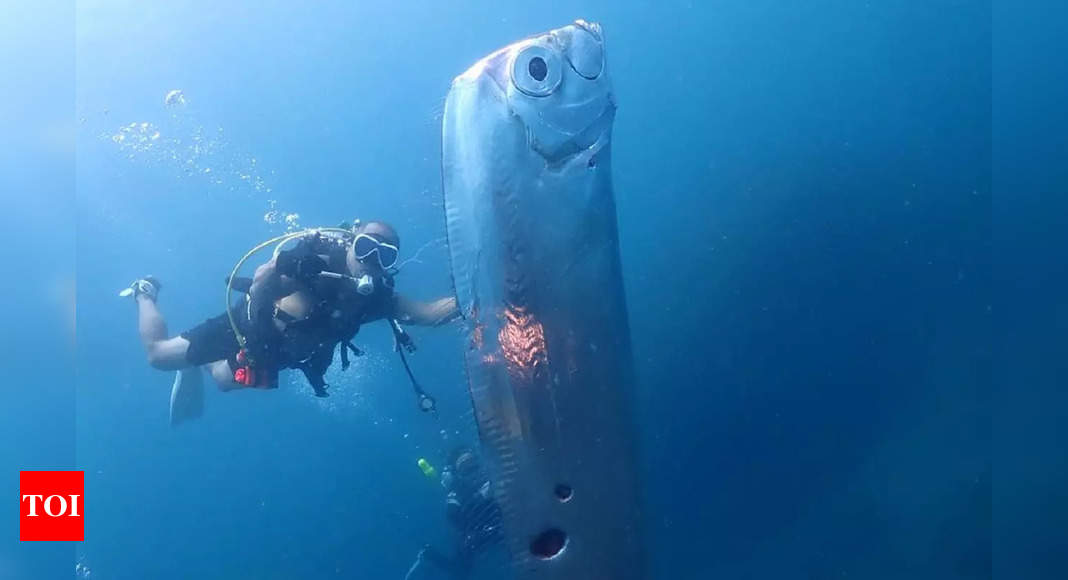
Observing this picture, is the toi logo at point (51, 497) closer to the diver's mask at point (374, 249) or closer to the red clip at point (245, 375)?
the red clip at point (245, 375)

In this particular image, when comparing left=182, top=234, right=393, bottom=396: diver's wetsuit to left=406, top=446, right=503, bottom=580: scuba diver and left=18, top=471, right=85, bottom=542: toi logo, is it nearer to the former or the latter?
left=406, top=446, right=503, bottom=580: scuba diver

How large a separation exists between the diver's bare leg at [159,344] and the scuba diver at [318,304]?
994 mm

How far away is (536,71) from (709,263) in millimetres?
7294

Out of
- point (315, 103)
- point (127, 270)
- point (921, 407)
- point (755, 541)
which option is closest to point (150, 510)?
point (127, 270)

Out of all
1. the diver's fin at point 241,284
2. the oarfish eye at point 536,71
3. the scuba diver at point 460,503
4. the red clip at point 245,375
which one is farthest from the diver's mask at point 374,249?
the oarfish eye at point 536,71

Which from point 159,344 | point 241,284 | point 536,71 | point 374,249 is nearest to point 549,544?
point 536,71

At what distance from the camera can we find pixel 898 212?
9156 millimetres

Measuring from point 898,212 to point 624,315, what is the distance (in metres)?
8.33

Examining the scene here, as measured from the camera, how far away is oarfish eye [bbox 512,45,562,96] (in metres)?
2.30

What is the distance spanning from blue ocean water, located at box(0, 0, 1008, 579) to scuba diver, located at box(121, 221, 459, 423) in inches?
31.7

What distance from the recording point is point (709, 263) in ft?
30.0

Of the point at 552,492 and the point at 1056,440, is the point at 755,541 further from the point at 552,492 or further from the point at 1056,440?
the point at 552,492

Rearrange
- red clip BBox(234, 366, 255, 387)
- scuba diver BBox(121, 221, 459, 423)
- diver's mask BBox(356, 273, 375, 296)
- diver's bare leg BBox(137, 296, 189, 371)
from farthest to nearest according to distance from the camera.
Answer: diver's bare leg BBox(137, 296, 189, 371), red clip BBox(234, 366, 255, 387), scuba diver BBox(121, 221, 459, 423), diver's mask BBox(356, 273, 375, 296)

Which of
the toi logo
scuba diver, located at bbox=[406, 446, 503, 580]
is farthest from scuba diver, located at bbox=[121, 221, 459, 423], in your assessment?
the toi logo
